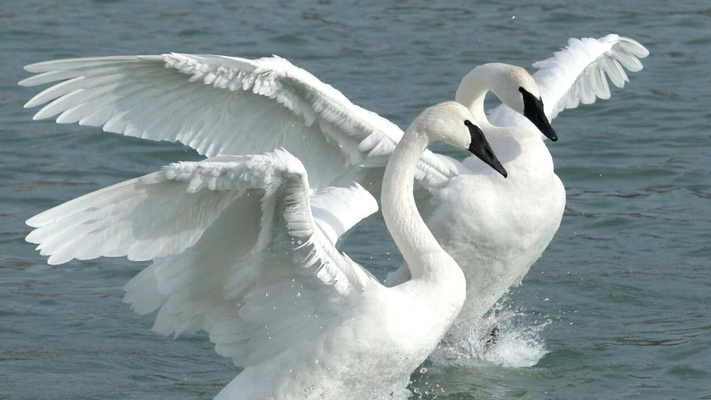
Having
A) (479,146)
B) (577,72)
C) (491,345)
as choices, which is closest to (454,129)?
(479,146)

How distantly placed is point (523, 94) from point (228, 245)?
2632 millimetres

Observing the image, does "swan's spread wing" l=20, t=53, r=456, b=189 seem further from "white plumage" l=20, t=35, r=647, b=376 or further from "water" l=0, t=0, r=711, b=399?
"water" l=0, t=0, r=711, b=399

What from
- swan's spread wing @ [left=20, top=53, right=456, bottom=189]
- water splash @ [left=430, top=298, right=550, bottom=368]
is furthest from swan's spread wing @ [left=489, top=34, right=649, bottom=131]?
swan's spread wing @ [left=20, top=53, right=456, bottom=189]

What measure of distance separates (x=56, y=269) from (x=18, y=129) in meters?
3.16

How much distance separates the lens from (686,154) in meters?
12.1

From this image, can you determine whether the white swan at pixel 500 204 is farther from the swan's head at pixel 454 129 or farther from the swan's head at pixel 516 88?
the swan's head at pixel 454 129

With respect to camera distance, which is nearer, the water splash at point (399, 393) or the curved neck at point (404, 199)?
the curved neck at point (404, 199)

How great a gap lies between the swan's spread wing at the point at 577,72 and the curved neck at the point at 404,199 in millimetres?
2377

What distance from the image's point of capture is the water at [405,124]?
8.23m

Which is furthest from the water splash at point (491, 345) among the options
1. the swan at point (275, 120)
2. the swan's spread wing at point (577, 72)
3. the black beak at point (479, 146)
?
the black beak at point (479, 146)

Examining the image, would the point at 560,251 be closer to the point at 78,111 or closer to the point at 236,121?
the point at 236,121

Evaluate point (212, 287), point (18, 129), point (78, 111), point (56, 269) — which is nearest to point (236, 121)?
point (78, 111)

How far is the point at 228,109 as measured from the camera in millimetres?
7867

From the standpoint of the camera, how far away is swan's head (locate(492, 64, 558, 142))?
828 cm
